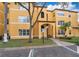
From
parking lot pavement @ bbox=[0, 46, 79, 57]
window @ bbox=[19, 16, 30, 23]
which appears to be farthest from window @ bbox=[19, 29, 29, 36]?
parking lot pavement @ bbox=[0, 46, 79, 57]

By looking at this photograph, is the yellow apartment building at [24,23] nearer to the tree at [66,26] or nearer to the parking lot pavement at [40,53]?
the tree at [66,26]

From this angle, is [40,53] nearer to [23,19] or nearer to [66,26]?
[23,19]

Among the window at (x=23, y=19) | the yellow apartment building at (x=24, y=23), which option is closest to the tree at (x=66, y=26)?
the yellow apartment building at (x=24, y=23)

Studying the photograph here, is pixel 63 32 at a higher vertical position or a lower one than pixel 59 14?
lower

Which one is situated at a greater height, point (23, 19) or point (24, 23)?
point (23, 19)

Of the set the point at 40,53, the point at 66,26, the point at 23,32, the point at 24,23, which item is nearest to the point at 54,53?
the point at 40,53

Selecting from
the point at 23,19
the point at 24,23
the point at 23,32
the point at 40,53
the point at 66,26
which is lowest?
the point at 23,32

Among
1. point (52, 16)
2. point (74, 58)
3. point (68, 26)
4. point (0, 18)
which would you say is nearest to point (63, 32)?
point (68, 26)

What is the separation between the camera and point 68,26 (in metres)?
35.6

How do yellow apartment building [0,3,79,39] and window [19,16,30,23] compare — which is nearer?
yellow apartment building [0,3,79,39]

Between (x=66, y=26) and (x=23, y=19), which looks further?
(x=66, y=26)

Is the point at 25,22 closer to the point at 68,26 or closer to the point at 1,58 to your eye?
the point at 68,26

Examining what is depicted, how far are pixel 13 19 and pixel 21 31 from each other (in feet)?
6.61

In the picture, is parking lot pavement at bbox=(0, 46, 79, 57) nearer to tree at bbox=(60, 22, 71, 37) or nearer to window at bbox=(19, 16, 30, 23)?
window at bbox=(19, 16, 30, 23)
